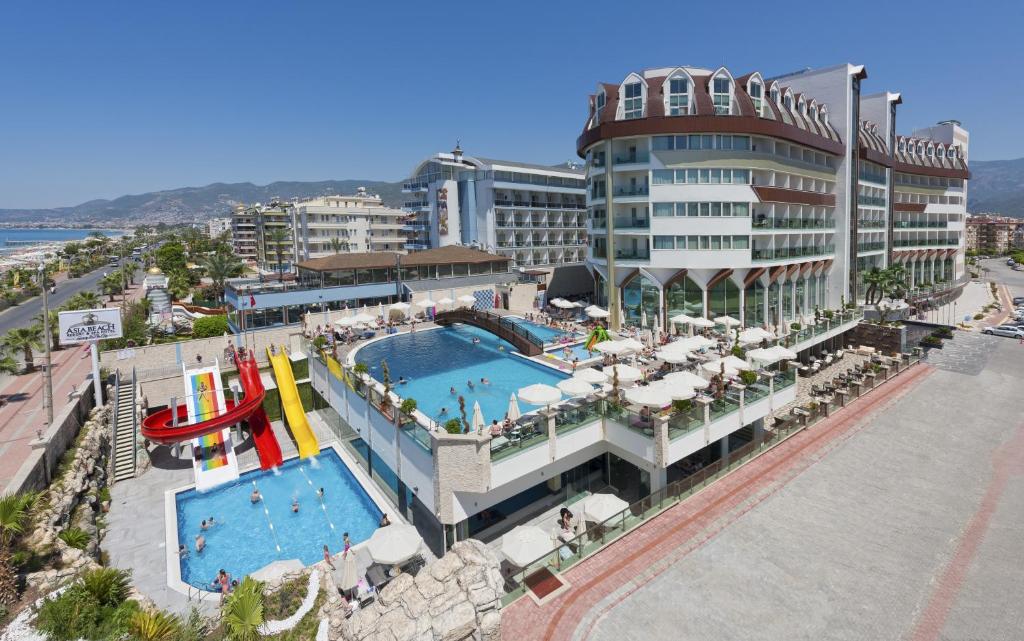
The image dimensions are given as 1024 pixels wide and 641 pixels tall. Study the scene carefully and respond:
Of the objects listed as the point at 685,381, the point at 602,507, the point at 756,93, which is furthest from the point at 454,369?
the point at 756,93

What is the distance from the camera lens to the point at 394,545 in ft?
58.8

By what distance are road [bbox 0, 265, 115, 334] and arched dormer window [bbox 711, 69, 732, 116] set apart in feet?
185

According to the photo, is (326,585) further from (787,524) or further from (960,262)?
(960,262)

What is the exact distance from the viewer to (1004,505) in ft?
64.5

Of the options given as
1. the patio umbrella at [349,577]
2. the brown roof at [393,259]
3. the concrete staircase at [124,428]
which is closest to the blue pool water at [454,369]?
the patio umbrella at [349,577]

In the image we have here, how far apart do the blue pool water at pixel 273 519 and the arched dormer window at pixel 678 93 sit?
1420 inches

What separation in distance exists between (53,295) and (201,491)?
64.9 m

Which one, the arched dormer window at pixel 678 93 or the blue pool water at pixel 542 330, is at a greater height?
the arched dormer window at pixel 678 93

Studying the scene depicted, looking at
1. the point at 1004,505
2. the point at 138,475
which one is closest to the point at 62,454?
the point at 138,475

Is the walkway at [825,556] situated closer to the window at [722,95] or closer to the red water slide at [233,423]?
the red water slide at [233,423]

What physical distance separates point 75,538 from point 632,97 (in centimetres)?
4421

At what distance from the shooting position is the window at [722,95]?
136 ft

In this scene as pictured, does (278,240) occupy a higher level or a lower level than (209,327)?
higher

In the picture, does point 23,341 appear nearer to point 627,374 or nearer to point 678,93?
point 627,374
